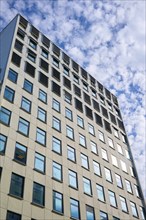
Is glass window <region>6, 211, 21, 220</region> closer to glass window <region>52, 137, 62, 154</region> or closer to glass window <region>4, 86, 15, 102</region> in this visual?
glass window <region>52, 137, 62, 154</region>

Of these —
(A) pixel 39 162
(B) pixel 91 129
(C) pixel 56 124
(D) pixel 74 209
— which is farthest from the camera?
(B) pixel 91 129

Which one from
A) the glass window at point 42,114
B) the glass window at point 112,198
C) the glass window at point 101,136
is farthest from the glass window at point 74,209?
the glass window at point 101,136

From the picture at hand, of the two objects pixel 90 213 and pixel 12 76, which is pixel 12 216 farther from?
pixel 12 76

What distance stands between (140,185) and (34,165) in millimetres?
21845

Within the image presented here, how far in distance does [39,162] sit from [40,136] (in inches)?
139

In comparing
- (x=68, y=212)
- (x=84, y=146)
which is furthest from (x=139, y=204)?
(x=68, y=212)

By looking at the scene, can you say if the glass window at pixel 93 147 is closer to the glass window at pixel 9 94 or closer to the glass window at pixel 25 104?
the glass window at pixel 25 104

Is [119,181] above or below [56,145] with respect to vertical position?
below

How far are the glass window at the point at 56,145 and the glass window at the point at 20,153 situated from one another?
4681 millimetres

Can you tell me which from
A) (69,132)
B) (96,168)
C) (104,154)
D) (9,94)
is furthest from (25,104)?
(104,154)

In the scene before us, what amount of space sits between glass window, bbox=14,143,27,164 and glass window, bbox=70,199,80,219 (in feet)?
23.2

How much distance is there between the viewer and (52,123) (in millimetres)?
32875

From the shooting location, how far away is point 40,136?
2978 centimetres

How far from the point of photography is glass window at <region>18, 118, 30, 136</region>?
27903mm
